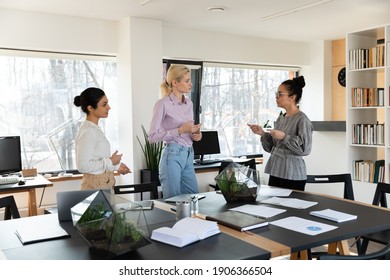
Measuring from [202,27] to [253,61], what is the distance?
118cm

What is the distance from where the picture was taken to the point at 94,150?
2738 millimetres

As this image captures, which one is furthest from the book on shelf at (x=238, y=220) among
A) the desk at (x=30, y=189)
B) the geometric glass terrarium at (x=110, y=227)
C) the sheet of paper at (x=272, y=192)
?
the desk at (x=30, y=189)

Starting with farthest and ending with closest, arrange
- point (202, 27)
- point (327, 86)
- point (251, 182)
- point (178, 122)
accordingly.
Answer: point (327, 86)
point (202, 27)
point (178, 122)
point (251, 182)

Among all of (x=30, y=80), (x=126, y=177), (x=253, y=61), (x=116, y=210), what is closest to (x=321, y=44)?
(x=253, y=61)

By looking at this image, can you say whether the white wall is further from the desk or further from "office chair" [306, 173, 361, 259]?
"office chair" [306, 173, 361, 259]

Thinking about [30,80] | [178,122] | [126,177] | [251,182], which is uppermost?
[30,80]

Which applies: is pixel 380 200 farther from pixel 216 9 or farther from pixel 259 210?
Result: pixel 216 9

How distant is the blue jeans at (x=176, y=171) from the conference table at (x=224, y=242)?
725 mm

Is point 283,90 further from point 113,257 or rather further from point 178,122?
point 113,257

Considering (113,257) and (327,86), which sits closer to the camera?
(113,257)

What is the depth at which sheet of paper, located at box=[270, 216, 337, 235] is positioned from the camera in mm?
1841

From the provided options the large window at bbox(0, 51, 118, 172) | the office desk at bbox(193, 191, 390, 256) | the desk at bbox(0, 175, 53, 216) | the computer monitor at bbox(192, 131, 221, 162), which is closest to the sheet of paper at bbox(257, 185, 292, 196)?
the office desk at bbox(193, 191, 390, 256)

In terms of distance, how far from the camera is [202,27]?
5816 millimetres

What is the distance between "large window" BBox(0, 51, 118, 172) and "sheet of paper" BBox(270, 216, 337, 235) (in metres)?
3.87
